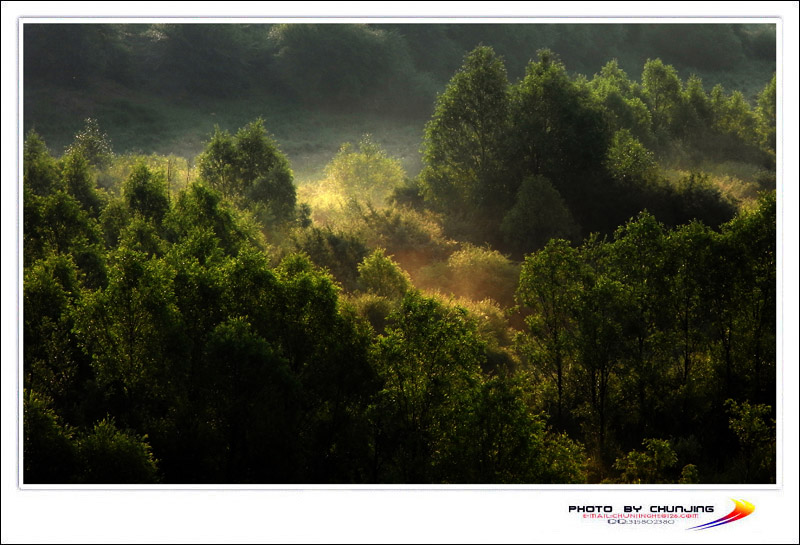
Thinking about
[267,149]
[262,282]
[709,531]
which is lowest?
[709,531]

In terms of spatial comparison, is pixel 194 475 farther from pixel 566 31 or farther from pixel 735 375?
pixel 566 31

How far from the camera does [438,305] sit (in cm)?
2280

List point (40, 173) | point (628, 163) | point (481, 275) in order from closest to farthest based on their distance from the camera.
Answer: point (481, 275) → point (40, 173) → point (628, 163)

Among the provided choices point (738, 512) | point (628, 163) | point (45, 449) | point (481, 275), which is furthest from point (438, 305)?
point (628, 163)

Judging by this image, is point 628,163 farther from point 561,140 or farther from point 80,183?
point 80,183

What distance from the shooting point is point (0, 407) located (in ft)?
46.7

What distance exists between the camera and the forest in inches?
664

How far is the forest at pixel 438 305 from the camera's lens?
664 inches

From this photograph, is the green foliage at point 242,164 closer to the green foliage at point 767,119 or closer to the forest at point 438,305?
the forest at point 438,305

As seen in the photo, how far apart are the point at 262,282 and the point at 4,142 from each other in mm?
6450

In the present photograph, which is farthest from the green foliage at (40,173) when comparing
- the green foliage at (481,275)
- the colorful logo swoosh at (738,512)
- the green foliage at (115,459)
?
the colorful logo swoosh at (738,512)

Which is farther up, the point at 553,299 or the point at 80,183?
the point at 80,183

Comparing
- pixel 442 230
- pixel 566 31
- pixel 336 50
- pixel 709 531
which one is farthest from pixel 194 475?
pixel 566 31

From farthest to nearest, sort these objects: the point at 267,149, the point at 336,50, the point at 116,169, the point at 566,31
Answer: the point at 566,31
the point at 336,50
the point at 116,169
the point at 267,149
